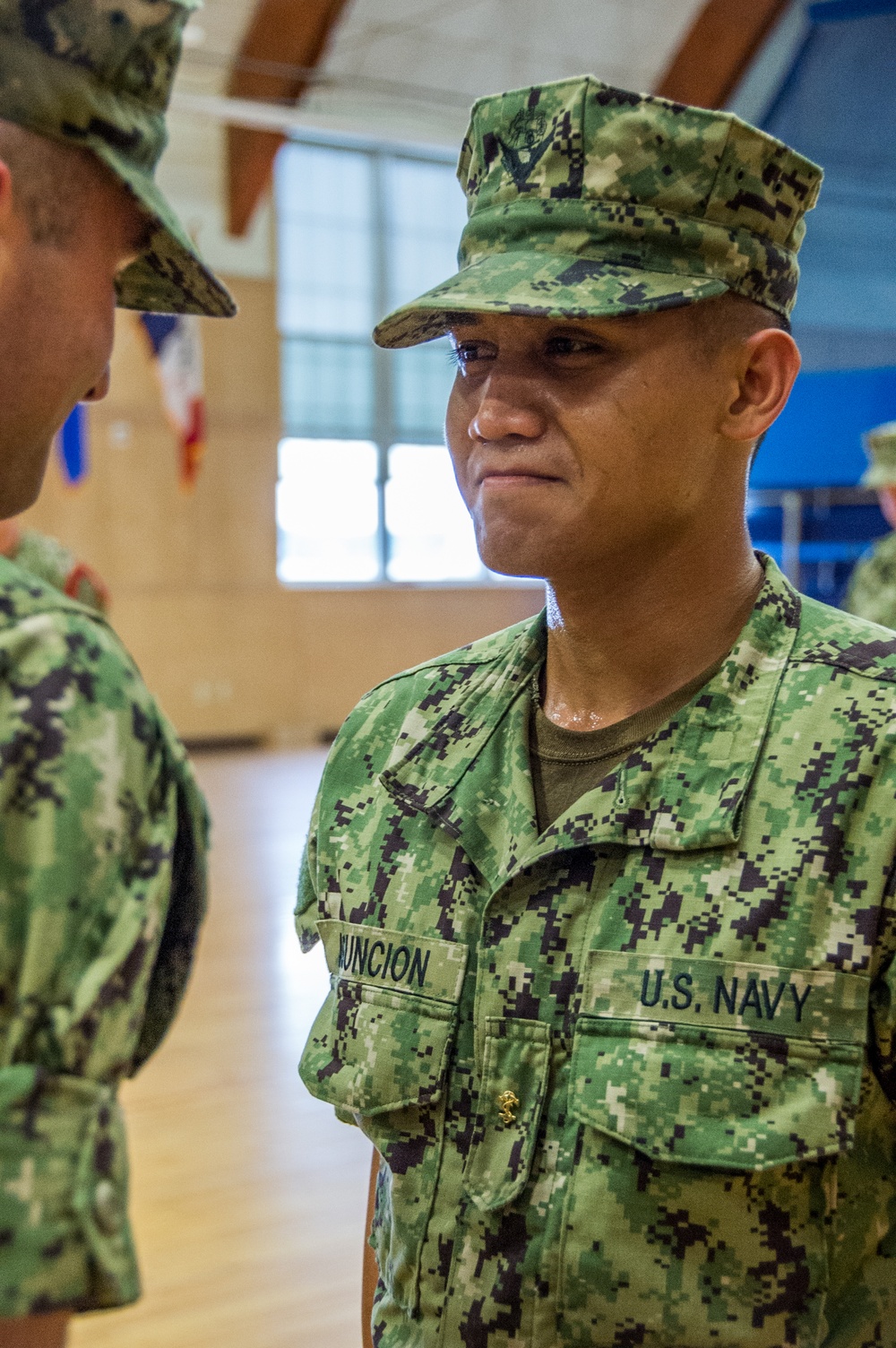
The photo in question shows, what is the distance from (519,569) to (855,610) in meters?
4.24

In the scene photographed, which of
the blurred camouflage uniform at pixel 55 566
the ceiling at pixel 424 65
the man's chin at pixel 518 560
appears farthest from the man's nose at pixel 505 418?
the ceiling at pixel 424 65

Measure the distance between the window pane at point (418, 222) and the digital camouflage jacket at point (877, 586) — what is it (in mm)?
8227

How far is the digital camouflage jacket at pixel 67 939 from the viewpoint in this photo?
0.76 metres

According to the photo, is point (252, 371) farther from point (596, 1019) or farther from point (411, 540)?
point (596, 1019)

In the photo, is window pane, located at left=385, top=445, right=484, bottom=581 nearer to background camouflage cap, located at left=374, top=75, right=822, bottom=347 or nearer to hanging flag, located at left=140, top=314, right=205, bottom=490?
hanging flag, located at left=140, top=314, right=205, bottom=490

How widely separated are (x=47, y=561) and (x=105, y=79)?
114 inches

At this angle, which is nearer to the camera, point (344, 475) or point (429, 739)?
point (429, 739)

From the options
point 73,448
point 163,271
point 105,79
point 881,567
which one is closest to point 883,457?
point 881,567

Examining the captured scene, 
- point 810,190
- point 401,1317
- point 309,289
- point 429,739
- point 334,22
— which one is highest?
point 334,22

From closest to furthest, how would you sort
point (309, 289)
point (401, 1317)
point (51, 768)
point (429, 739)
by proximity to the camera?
point (51, 768)
point (401, 1317)
point (429, 739)
point (309, 289)

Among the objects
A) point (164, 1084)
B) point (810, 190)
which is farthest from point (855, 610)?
point (810, 190)

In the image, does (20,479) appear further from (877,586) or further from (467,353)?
(877,586)

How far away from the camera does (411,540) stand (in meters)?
13.4

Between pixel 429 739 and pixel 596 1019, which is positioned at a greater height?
pixel 429 739
